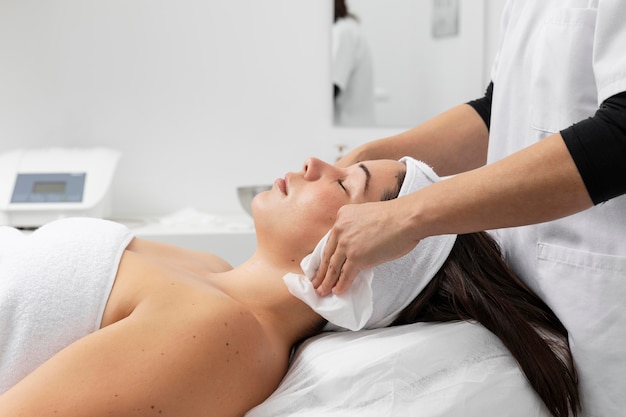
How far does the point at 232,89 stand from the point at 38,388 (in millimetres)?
1978

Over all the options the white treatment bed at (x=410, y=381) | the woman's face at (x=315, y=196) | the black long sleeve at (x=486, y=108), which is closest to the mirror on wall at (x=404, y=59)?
the black long sleeve at (x=486, y=108)

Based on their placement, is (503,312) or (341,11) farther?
(341,11)

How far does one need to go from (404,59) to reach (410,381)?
77.3 inches

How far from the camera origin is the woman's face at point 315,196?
1416mm

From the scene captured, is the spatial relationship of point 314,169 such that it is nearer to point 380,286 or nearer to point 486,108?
point 380,286

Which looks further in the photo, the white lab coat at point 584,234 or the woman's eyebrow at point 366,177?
the woman's eyebrow at point 366,177

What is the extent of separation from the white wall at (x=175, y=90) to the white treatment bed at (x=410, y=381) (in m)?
1.72

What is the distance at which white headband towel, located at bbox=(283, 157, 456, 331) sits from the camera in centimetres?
128

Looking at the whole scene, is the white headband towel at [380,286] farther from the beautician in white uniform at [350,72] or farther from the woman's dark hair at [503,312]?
the beautician in white uniform at [350,72]

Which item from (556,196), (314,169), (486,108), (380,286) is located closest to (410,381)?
(380,286)

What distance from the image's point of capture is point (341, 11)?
113 inches

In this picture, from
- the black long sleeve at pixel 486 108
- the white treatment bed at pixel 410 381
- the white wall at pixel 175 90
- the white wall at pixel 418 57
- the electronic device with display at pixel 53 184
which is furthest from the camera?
the white wall at pixel 418 57

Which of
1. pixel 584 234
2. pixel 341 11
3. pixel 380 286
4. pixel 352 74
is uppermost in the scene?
pixel 341 11

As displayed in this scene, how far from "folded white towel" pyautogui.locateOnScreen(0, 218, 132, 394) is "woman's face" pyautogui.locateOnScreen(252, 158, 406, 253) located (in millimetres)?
328
